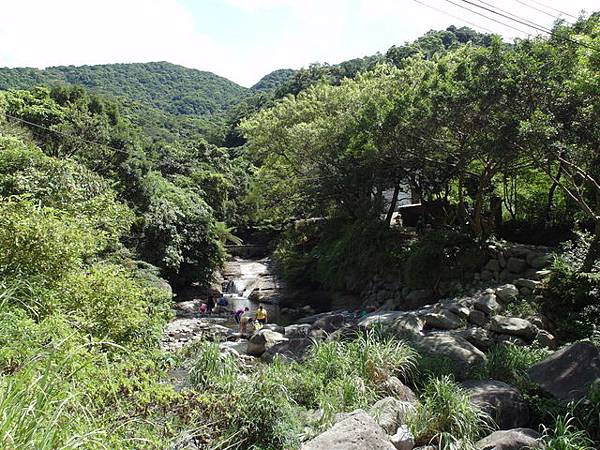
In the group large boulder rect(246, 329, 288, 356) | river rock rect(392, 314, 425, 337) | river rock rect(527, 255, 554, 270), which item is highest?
river rock rect(527, 255, 554, 270)

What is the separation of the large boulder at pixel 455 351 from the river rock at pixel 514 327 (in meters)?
1.68

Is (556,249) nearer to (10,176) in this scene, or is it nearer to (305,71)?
(10,176)

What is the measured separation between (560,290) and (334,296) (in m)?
11.1

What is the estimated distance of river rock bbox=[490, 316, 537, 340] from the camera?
9.34m

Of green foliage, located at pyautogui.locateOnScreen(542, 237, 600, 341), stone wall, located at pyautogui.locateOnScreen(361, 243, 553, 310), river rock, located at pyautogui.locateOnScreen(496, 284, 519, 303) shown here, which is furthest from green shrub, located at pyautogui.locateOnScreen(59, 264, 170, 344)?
stone wall, located at pyautogui.locateOnScreen(361, 243, 553, 310)

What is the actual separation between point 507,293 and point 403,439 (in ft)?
24.2

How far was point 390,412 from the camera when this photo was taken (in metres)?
5.40

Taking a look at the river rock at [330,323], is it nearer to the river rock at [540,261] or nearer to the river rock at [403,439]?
the river rock at [540,261]

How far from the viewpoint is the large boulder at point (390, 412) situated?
5.17 meters

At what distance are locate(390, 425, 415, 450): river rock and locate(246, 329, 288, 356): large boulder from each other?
7.23 m

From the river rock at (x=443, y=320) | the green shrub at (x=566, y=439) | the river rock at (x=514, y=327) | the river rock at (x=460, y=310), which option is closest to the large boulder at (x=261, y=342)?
the river rock at (x=443, y=320)

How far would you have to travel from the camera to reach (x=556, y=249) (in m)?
13.1

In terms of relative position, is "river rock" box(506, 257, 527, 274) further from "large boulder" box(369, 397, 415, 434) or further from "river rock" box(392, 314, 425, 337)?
"large boulder" box(369, 397, 415, 434)

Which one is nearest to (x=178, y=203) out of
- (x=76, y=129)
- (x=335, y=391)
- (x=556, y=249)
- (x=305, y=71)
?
→ (x=76, y=129)
